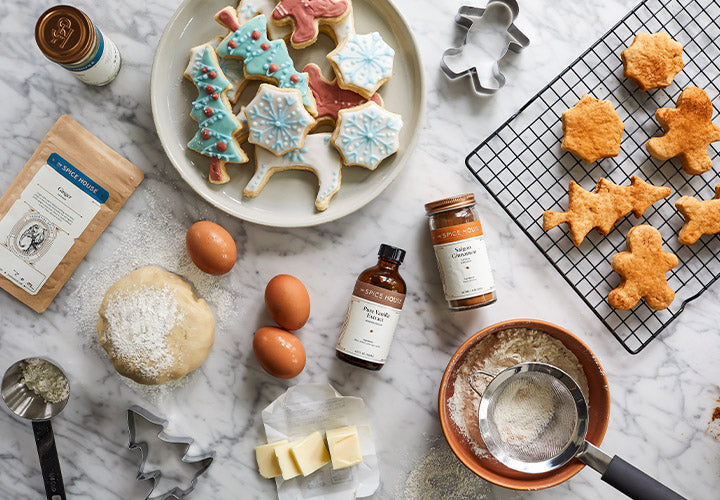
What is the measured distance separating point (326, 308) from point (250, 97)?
601 mm

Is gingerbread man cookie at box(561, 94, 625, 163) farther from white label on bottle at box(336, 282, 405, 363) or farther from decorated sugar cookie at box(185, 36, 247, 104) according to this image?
decorated sugar cookie at box(185, 36, 247, 104)

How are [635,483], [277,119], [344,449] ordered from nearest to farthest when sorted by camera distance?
[635,483] → [277,119] → [344,449]

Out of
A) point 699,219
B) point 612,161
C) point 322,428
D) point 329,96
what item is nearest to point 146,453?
point 322,428

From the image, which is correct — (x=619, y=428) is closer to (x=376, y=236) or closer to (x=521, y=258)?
(x=521, y=258)

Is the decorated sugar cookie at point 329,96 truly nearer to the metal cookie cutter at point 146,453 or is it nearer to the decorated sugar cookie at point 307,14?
the decorated sugar cookie at point 307,14

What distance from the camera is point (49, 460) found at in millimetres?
1495

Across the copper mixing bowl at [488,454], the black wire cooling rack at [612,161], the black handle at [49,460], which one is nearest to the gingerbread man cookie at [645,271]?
the black wire cooling rack at [612,161]

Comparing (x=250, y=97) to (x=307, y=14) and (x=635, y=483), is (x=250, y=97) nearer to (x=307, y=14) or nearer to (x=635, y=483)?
(x=307, y=14)

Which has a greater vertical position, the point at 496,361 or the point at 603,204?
the point at 603,204

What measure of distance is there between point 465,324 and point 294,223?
549 millimetres

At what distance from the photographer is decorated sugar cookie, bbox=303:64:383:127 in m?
1.43

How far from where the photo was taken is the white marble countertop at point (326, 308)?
1.52 metres

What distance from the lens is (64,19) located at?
1328 millimetres

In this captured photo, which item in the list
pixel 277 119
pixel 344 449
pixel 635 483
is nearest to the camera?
pixel 635 483
